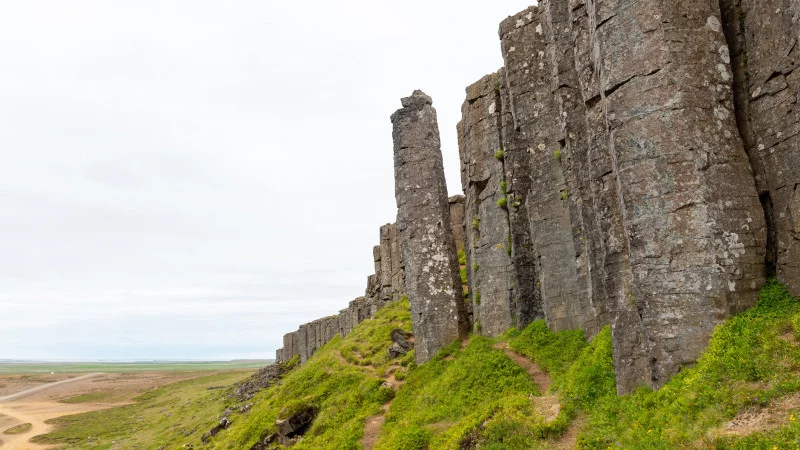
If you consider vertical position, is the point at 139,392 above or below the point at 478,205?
below

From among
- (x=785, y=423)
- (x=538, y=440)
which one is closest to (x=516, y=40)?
(x=538, y=440)

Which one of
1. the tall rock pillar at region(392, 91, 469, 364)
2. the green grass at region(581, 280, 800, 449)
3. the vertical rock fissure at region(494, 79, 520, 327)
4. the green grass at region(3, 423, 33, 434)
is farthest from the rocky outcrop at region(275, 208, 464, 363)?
the green grass at region(3, 423, 33, 434)

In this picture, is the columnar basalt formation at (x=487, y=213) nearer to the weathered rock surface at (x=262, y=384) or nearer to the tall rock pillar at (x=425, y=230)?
the tall rock pillar at (x=425, y=230)

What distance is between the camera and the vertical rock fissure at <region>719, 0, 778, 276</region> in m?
11.7

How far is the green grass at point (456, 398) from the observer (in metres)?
16.3

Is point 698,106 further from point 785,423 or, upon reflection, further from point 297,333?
point 297,333

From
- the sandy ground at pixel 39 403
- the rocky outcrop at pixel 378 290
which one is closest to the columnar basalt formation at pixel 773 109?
the rocky outcrop at pixel 378 290

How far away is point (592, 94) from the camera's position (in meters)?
15.2

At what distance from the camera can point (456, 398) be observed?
19.5m

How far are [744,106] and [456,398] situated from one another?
12.8m

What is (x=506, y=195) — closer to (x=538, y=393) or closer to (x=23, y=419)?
(x=538, y=393)

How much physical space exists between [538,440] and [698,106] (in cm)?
860

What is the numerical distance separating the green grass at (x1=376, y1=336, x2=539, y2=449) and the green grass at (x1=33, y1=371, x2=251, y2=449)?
1941 centimetres

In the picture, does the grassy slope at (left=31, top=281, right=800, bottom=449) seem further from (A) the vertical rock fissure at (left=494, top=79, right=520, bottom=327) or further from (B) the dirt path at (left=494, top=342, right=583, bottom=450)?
(A) the vertical rock fissure at (left=494, top=79, right=520, bottom=327)
